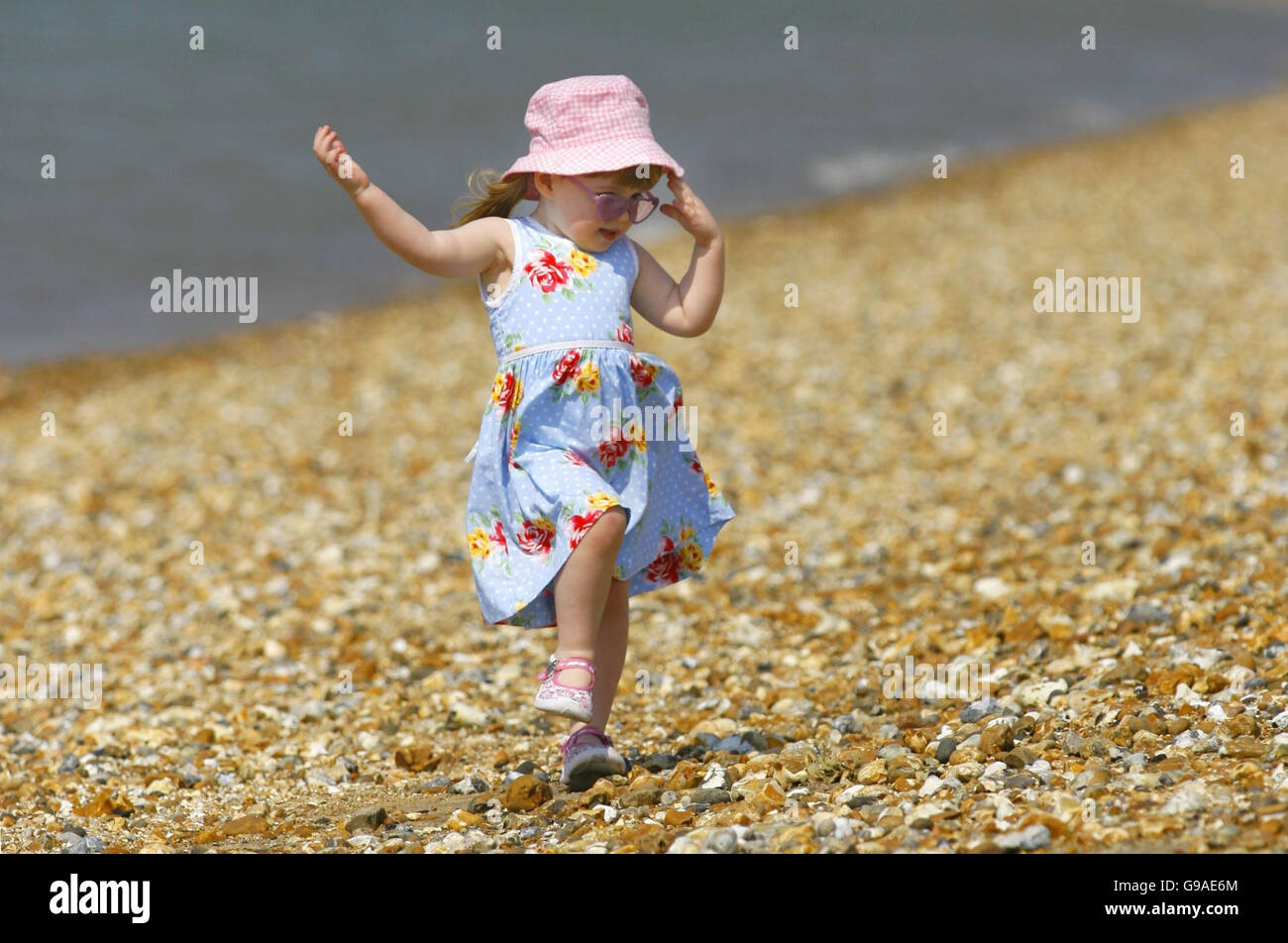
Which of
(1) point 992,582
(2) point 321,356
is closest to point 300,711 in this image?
(1) point 992,582

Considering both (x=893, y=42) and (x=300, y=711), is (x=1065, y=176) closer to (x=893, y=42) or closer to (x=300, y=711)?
(x=893, y=42)

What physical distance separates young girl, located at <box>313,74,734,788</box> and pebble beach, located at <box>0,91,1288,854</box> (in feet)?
1.96

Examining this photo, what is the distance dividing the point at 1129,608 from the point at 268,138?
14699 millimetres

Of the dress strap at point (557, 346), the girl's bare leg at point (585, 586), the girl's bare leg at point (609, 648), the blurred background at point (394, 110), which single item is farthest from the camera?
the blurred background at point (394, 110)

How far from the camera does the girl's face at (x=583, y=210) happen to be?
448 centimetres

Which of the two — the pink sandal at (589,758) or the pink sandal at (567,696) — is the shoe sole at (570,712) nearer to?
the pink sandal at (567,696)

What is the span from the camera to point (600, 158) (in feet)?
14.4

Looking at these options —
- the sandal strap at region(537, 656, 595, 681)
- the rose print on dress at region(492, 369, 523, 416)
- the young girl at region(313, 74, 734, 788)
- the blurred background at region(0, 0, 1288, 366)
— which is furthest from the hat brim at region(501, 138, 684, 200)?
the blurred background at region(0, 0, 1288, 366)

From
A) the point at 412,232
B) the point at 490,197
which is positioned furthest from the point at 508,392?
the point at 490,197

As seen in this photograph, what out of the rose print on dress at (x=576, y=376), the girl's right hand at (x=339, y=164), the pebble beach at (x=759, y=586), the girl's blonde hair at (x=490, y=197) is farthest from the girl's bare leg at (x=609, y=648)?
the girl's right hand at (x=339, y=164)

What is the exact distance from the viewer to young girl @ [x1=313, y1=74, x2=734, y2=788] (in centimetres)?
435

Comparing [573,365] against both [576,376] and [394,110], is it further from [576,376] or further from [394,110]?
[394,110]

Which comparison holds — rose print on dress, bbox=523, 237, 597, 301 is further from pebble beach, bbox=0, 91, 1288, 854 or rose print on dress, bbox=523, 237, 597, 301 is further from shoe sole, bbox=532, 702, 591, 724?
pebble beach, bbox=0, 91, 1288, 854

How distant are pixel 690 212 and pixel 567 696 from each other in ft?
4.99
